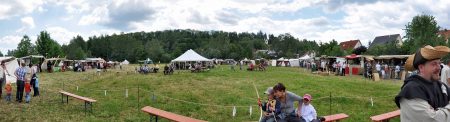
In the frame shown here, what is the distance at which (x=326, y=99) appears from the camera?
15.9 metres

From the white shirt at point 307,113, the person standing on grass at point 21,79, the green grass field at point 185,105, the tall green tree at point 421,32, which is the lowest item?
the green grass field at point 185,105

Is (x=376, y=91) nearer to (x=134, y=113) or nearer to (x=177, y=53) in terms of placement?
(x=134, y=113)

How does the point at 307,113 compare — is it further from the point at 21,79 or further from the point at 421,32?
the point at 421,32

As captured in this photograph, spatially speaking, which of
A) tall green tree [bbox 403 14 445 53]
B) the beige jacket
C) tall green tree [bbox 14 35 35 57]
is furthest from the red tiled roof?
the beige jacket

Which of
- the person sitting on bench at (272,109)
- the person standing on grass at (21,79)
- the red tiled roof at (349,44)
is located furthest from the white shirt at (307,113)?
the red tiled roof at (349,44)

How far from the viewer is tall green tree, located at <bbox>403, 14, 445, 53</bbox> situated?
160ft

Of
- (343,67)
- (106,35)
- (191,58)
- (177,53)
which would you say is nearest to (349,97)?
(343,67)

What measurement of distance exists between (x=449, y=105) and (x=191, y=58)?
3985 centimetres

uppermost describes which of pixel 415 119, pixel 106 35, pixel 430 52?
pixel 106 35

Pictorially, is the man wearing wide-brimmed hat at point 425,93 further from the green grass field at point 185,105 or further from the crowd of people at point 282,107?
the green grass field at point 185,105

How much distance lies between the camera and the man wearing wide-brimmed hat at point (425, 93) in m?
3.10

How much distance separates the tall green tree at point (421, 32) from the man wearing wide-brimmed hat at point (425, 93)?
4944 cm

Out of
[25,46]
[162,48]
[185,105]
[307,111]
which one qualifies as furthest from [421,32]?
[162,48]

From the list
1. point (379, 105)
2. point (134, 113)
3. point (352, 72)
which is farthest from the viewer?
point (352, 72)
